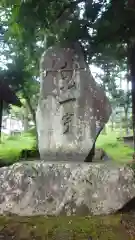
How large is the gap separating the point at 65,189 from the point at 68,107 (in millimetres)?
1537

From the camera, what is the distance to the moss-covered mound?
2967mm

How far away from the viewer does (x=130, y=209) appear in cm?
366

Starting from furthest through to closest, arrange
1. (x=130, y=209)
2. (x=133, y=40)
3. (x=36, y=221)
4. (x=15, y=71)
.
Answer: (x=15, y=71)
(x=133, y=40)
(x=130, y=209)
(x=36, y=221)

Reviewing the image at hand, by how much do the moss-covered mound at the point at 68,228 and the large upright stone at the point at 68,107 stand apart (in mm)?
1310

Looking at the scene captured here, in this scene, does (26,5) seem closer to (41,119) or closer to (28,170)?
(41,119)

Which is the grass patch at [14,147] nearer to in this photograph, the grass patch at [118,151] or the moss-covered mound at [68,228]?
the grass patch at [118,151]

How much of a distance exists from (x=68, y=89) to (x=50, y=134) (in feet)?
2.79

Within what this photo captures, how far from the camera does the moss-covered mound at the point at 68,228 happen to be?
2.97 metres

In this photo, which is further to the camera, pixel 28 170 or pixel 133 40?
pixel 133 40

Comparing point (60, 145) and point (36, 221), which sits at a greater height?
point (60, 145)

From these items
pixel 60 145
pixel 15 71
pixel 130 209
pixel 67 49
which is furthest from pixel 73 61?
pixel 15 71

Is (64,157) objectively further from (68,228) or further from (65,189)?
(68,228)

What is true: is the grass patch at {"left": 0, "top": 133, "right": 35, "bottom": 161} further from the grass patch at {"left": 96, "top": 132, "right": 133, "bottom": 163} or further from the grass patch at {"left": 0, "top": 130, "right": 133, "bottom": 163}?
the grass patch at {"left": 96, "top": 132, "right": 133, "bottom": 163}

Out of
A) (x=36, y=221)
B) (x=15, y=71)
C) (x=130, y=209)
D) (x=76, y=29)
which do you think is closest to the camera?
(x=36, y=221)
